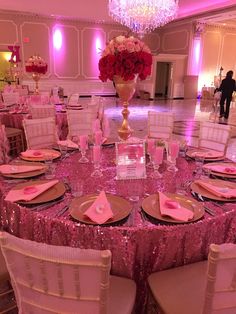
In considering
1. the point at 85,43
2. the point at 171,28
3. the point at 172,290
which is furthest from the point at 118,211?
the point at 171,28

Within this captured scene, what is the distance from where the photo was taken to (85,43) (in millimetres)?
13516

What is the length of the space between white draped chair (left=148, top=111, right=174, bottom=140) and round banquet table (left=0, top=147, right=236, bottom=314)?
1908mm

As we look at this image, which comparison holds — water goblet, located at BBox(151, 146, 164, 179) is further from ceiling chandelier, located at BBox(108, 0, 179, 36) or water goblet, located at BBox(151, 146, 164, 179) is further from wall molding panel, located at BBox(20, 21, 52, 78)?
wall molding panel, located at BBox(20, 21, 52, 78)

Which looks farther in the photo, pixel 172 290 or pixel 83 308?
pixel 172 290

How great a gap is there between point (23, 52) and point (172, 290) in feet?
42.5

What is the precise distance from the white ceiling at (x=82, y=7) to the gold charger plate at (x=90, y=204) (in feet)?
30.2

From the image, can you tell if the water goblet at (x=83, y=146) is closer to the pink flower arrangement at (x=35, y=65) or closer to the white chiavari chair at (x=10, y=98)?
the pink flower arrangement at (x=35, y=65)

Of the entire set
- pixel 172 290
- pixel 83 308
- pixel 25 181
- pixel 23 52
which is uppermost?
pixel 23 52

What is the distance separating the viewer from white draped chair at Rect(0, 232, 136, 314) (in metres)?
0.88

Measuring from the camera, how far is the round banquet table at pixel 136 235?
128 centimetres

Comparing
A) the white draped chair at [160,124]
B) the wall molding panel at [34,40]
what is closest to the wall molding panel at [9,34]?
the wall molding panel at [34,40]

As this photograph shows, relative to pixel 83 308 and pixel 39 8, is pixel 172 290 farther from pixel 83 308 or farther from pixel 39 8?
pixel 39 8

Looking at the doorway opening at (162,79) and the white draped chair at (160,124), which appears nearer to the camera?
the white draped chair at (160,124)

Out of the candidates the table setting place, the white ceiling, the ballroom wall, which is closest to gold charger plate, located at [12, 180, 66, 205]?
the table setting place
